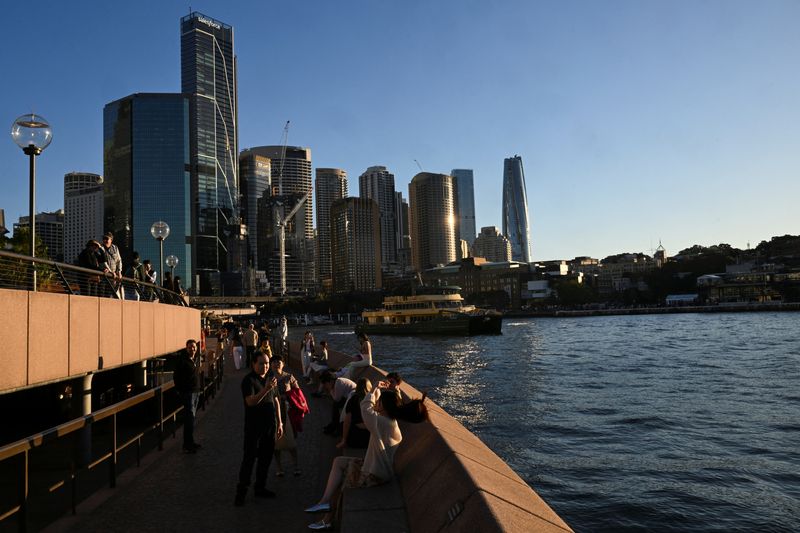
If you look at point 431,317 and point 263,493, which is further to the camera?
point 431,317

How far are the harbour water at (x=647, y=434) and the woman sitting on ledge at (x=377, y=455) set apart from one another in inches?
233

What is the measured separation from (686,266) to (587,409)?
193m

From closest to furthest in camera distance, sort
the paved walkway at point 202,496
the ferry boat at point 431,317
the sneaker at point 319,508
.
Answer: the paved walkway at point 202,496 → the sneaker at point 319,508 → the ferry boat at point 431,317

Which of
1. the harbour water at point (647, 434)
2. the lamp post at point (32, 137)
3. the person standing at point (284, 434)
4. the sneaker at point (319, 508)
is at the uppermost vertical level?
the lamp post at point (32, 137)

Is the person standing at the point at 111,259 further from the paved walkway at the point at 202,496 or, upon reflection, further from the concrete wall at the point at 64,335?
the paved walkway at the point at 202,496

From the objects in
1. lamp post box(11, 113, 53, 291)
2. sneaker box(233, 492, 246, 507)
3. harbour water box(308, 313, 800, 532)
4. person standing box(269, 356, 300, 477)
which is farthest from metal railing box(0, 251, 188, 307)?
harbour water box(308, 313, 800, 532)

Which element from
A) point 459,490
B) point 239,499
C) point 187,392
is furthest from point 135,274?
point 459,490

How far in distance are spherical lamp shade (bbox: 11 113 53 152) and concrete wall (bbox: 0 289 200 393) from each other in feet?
9.12

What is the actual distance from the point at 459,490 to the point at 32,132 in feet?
30.7

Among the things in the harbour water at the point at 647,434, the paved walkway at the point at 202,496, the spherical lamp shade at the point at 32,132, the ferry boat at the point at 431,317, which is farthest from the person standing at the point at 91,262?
the ferry boat at the point at 431,317

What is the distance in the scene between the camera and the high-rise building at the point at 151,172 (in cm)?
18738

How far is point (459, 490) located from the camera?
17.6 feet

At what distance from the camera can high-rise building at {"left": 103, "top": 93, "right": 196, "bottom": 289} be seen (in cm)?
18738

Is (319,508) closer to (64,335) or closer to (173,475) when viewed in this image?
(173,475)
